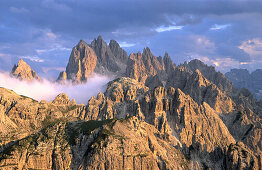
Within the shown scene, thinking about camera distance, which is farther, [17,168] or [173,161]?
[173,161]

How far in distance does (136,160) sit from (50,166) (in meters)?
55.2

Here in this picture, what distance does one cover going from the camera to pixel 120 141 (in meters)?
154

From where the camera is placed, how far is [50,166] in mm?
144375

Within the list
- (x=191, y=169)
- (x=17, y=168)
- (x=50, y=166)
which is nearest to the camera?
(x=17, y=168)

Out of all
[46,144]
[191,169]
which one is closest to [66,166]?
[46,144]

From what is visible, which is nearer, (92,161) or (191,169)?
(92,161)

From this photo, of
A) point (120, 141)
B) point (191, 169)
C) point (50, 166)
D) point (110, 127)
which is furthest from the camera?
point (191, 169)

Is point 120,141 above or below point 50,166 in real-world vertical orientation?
above

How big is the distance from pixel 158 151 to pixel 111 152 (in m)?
37.3

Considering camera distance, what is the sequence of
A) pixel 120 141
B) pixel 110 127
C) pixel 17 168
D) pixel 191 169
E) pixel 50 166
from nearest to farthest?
pixel 17 168, pixel 50 166, pixel 120 141, pixel 110 127, pixel 191 169

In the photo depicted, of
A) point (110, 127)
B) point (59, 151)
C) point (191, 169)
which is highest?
point (110, 127)

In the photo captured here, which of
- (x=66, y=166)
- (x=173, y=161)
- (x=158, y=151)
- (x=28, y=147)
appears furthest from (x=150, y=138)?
(x=28, y=147)

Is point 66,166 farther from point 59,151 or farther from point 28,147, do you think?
point 28,147

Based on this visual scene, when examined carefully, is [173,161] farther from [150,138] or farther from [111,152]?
[111,152]
